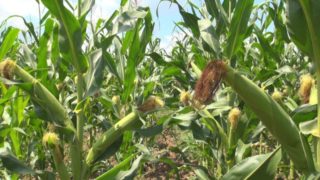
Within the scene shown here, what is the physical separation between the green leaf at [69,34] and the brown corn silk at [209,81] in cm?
93

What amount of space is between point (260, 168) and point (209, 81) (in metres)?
0.28

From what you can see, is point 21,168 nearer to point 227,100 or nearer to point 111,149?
point 111,149

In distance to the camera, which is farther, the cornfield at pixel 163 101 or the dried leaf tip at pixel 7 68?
the dried leaf tip at pixel 7 68

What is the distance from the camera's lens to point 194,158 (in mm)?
6074

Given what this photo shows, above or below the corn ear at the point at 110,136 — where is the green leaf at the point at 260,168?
below

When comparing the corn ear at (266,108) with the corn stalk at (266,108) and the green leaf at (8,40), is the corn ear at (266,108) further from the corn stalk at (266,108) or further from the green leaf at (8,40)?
the green leaf at (8,40)

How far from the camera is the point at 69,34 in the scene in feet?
6.15

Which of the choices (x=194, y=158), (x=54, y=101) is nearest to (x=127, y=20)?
(x=54, y=101)

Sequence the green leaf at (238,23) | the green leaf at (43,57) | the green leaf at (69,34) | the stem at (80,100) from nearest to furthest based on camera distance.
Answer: the green leaf at (238,23) < the green leaf at (69,34) < the stem at (80,100) < the green leaf at (43,57)

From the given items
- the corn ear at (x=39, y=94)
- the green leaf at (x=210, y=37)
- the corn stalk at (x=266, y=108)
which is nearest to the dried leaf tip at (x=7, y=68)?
the corn ear at (x=39, y=94)

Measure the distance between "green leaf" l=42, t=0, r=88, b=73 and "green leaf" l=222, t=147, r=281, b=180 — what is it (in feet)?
3.40

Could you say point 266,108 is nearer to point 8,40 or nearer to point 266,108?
point 266,108

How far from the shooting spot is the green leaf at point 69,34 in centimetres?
182

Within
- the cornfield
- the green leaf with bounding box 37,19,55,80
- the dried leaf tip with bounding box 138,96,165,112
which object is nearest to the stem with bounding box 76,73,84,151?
the cornfield
